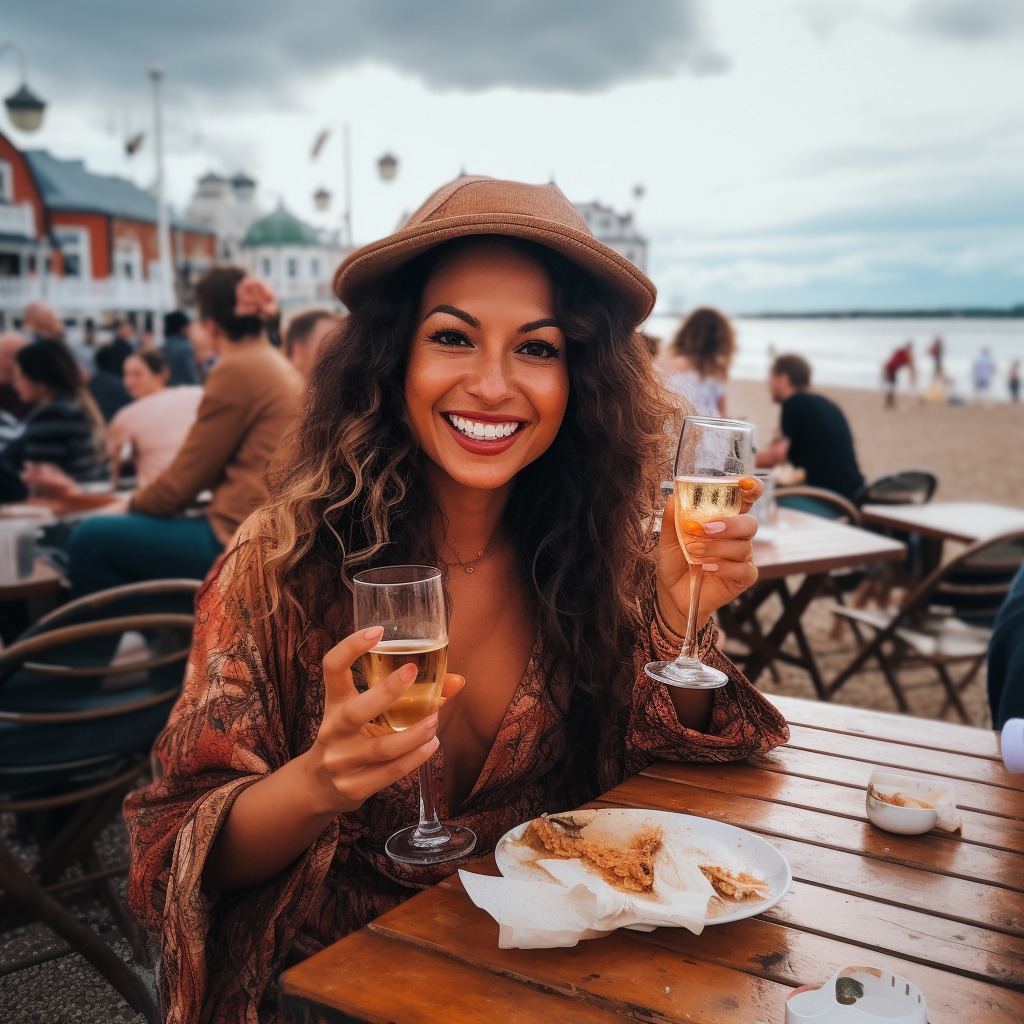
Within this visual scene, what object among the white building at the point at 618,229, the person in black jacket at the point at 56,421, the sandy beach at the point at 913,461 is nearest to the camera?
the person in black jacket at the point at 56,421

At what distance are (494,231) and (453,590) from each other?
72 centimetres

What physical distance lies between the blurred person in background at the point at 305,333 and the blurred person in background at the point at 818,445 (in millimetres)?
3287

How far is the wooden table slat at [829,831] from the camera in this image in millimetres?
1271

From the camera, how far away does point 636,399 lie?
1.84 meters

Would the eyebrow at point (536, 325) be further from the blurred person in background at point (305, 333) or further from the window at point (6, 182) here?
the window at point (6, 182)

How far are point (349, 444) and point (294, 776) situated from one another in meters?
0.67

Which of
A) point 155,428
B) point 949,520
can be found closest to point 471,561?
point 949,520

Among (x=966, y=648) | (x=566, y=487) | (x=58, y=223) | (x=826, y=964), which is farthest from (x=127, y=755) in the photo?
(x=58, y=223)

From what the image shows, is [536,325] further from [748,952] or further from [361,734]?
[748,952]

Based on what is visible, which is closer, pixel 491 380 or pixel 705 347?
pixel 491 380

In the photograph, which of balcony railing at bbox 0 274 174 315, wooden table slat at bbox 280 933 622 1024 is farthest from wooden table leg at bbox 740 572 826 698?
balcony railing at bbox 0 274 174 315

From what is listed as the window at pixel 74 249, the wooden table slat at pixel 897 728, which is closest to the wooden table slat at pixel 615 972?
the wooden table slat at pixel 897 728

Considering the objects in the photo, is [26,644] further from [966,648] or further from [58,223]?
[58,223]

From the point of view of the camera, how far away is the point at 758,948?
107 centimetres
